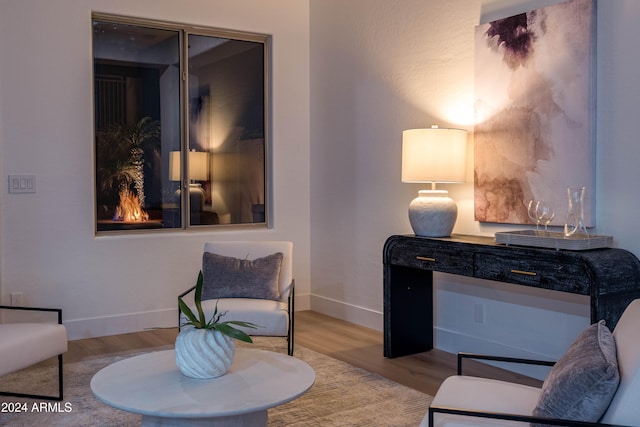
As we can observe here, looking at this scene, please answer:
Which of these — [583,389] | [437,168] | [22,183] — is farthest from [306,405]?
[22,183]

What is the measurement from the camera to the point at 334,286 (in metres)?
5.78

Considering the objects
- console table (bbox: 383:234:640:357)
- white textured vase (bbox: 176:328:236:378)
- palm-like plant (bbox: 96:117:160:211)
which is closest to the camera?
white textured vase (bbox: 176:328:236:378)

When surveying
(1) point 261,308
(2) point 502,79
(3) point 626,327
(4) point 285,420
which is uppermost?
(2) point 502,79

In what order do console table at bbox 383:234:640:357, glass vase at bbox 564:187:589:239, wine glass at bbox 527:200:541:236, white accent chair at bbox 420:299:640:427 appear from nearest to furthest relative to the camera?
white accent chair at bbox 420:299:640:427
console table at bbox 383:234:640:357
glass vase at bbox 564:187:589:239
wine glass at bbox 527:200:541:236

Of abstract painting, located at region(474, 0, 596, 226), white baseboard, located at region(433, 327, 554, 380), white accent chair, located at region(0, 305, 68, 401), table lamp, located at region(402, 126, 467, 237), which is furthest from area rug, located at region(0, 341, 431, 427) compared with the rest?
abstract painting, located at region(474, 0, 596, 226)

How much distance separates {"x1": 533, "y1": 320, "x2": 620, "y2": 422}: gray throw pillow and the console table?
1.18 meters

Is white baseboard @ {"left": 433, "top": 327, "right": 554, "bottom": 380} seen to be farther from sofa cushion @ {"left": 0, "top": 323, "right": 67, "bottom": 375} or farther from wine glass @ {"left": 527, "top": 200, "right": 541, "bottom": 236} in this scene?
sofa cushion @ {"left": 0, "top": 323, "right": 67, "bottom": 375}

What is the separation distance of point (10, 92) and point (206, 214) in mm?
1802

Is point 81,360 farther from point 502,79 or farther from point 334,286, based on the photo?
point 502,79

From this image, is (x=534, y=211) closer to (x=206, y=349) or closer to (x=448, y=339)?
(x=448, y=339)

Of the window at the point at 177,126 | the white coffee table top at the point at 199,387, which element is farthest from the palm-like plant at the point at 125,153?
the white coffee table top at the point at 199,387

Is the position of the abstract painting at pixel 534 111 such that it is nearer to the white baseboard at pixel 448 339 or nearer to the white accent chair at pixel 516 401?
the white baseboard at pixel 448 339

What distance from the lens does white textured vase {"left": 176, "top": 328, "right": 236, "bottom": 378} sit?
2.71 m

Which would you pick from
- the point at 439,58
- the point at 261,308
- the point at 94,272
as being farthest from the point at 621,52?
the point at 94,272
